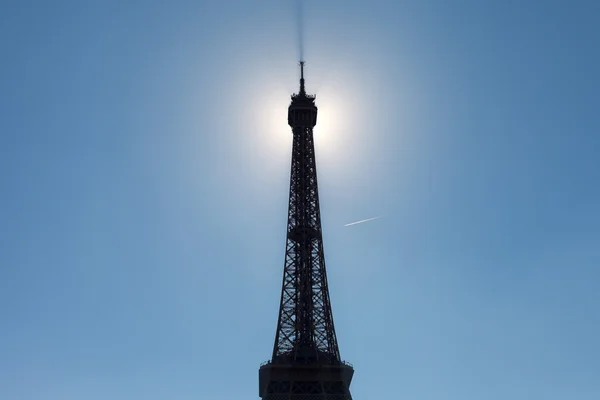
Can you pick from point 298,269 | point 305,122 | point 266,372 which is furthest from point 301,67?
point 266,372

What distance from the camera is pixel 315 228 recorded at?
360 feet

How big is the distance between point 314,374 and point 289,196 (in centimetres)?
Result: 3463

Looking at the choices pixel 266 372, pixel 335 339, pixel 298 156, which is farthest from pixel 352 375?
pixel 298 156

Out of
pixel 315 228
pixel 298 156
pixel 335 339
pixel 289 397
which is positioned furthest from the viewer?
pixel 298 156

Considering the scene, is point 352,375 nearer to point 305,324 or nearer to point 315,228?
point 305,324

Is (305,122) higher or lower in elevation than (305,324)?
higher

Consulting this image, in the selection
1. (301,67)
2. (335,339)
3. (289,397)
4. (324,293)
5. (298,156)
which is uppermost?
(301,67)

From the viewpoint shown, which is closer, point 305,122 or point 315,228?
point 315,228

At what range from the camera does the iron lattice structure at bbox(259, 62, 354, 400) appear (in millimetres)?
93688

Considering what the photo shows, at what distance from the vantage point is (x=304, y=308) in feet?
333

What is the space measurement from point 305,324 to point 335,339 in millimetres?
5491

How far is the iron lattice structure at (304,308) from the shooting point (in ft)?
307

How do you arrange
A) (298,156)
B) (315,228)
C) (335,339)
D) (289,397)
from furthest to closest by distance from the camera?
(298,156)
(315,228)
(335,339)
(289,397)

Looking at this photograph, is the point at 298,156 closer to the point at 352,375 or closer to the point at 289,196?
the point at 289,196
